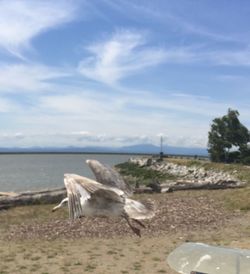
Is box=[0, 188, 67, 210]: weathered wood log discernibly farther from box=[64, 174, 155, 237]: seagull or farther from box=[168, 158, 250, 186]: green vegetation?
box=[64, 174, 155, 237]: seagull

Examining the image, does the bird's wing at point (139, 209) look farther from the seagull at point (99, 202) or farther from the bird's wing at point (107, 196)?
the bird's wing at point (107, 196)

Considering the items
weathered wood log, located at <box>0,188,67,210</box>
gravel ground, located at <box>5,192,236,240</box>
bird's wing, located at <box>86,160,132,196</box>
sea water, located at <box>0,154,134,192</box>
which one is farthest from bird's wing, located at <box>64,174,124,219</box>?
weathered wood log, located at <box>0,188,67,210</box>

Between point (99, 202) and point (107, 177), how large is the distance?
3.48 feet

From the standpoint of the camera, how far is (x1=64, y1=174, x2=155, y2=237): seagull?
6.85 metres

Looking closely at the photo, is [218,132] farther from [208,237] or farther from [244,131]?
[208,237]

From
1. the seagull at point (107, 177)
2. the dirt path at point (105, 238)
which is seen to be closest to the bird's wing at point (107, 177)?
the seagull at point (107, 177)

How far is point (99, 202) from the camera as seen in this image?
7074mm

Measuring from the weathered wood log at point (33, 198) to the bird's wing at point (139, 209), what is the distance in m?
17.5

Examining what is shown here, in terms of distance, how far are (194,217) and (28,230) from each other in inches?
258

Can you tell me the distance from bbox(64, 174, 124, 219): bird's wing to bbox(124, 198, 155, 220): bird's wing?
189 millimetres

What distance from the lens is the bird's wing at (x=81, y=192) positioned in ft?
22.2

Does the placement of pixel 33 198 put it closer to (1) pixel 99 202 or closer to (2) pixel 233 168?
(1) pixel 99 202

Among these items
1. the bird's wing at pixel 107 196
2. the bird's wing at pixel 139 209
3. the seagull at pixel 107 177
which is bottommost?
the bird's wing at pixel 139 209

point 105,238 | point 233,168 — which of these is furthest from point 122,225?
point 233,168
